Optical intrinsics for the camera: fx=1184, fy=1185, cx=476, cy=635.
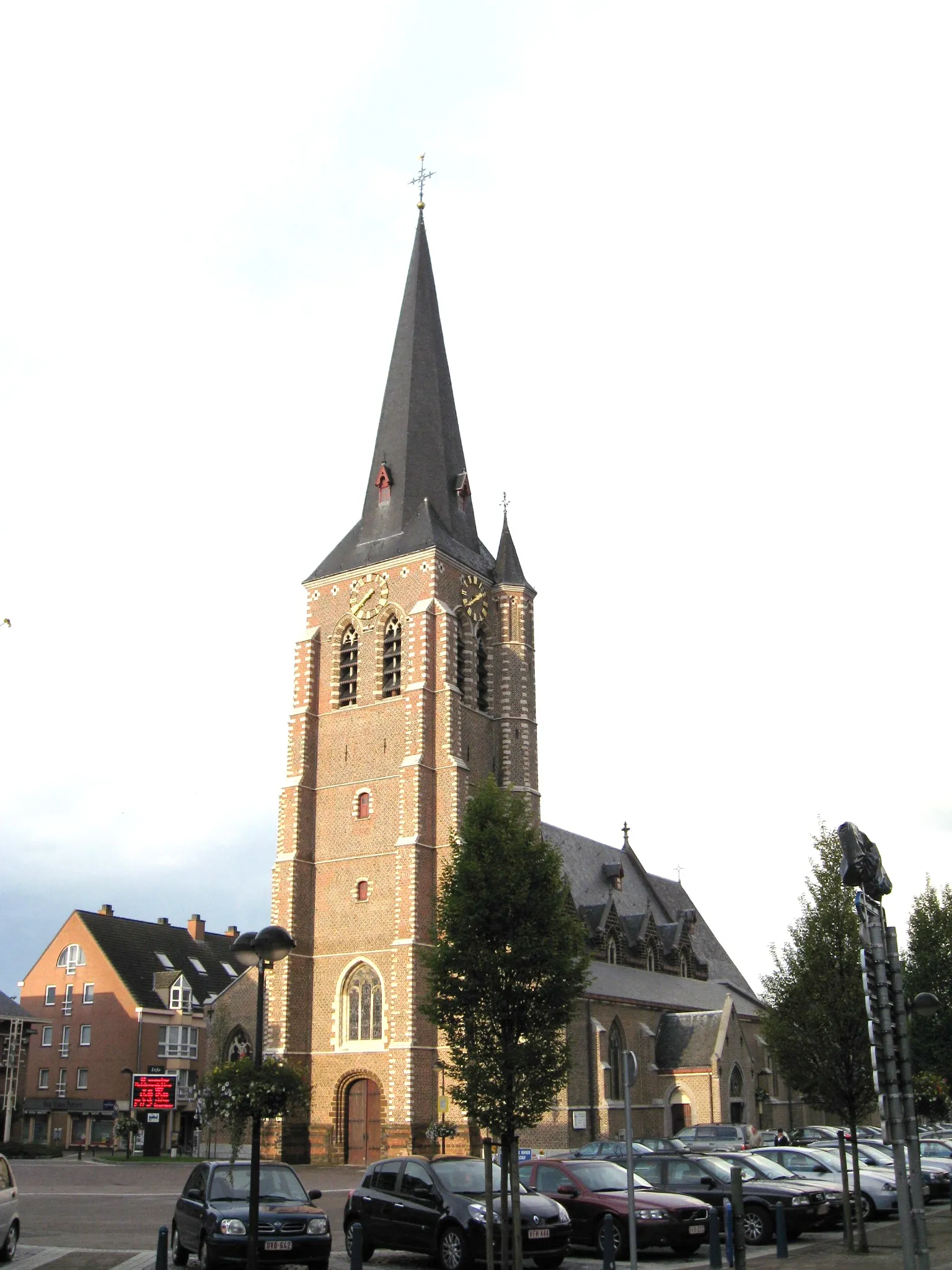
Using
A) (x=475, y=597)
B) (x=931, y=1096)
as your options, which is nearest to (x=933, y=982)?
(x=931, y=1096)

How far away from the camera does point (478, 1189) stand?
17.9 meters

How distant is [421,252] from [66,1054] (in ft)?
144

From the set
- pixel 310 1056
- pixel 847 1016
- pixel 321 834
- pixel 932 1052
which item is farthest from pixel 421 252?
pixel 847 1016

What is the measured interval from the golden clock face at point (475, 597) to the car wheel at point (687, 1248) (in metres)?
30.7

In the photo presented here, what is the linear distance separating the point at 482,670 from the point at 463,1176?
102ft

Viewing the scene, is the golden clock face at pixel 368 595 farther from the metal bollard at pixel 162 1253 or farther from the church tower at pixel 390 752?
the metal bollard at pixel 162 1253

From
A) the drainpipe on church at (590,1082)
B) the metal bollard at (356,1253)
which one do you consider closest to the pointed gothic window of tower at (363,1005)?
the drainpipe on church at (590,1082)

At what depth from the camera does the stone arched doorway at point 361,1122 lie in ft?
132

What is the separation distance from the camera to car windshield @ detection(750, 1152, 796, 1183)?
2248cm

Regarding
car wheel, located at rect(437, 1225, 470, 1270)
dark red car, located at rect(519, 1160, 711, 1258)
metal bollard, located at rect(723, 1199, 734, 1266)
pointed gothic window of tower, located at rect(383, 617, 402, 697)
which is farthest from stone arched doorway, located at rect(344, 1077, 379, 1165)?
→ metal bollard, located at rect(723, 1199, 734, 1266)

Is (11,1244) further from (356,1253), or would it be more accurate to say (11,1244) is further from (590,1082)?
(590,1082)

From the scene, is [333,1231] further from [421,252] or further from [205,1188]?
[421,252]

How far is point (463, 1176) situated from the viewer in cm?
1816

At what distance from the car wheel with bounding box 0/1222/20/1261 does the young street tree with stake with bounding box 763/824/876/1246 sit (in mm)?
13107
